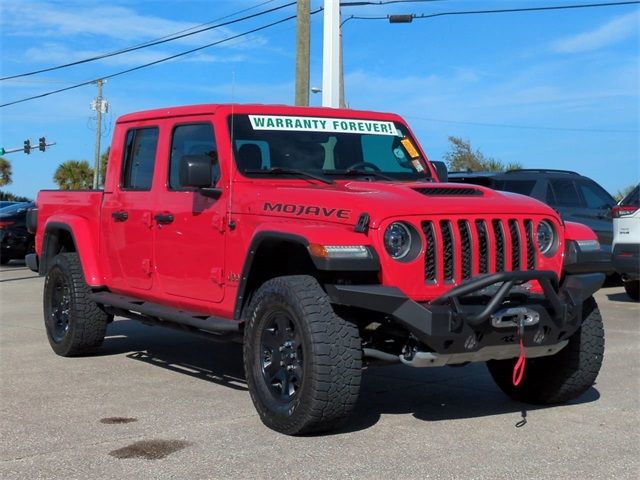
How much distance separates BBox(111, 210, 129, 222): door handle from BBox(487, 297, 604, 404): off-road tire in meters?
3.33

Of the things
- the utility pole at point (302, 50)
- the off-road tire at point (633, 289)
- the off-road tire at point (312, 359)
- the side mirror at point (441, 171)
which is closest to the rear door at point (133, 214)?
the off-road tire at point (312, 359)

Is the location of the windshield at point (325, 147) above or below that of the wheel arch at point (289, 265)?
above

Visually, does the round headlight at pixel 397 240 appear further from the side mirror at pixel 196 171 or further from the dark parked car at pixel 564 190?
the dark parked car at pixel 564 190

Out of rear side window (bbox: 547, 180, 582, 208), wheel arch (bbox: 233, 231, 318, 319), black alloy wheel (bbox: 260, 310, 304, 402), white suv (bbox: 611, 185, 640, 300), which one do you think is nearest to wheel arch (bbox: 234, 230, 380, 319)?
wheel arch (bbox: 233, 231, 318, 319)

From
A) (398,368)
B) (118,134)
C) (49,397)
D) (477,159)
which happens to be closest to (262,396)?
(49,397)

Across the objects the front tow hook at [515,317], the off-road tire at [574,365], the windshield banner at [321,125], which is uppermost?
the windshield banner at [321,125]

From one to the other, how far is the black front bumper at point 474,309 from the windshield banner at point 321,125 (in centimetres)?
184

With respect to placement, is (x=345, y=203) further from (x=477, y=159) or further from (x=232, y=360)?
(x=477, y=159)

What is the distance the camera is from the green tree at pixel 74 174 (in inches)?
2110

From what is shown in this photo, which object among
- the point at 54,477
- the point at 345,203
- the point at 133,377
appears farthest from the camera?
the point at 133,377

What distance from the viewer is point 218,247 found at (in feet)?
19.6

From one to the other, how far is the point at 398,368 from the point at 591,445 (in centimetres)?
251

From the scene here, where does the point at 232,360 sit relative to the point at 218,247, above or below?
below

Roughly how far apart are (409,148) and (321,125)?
766mm
